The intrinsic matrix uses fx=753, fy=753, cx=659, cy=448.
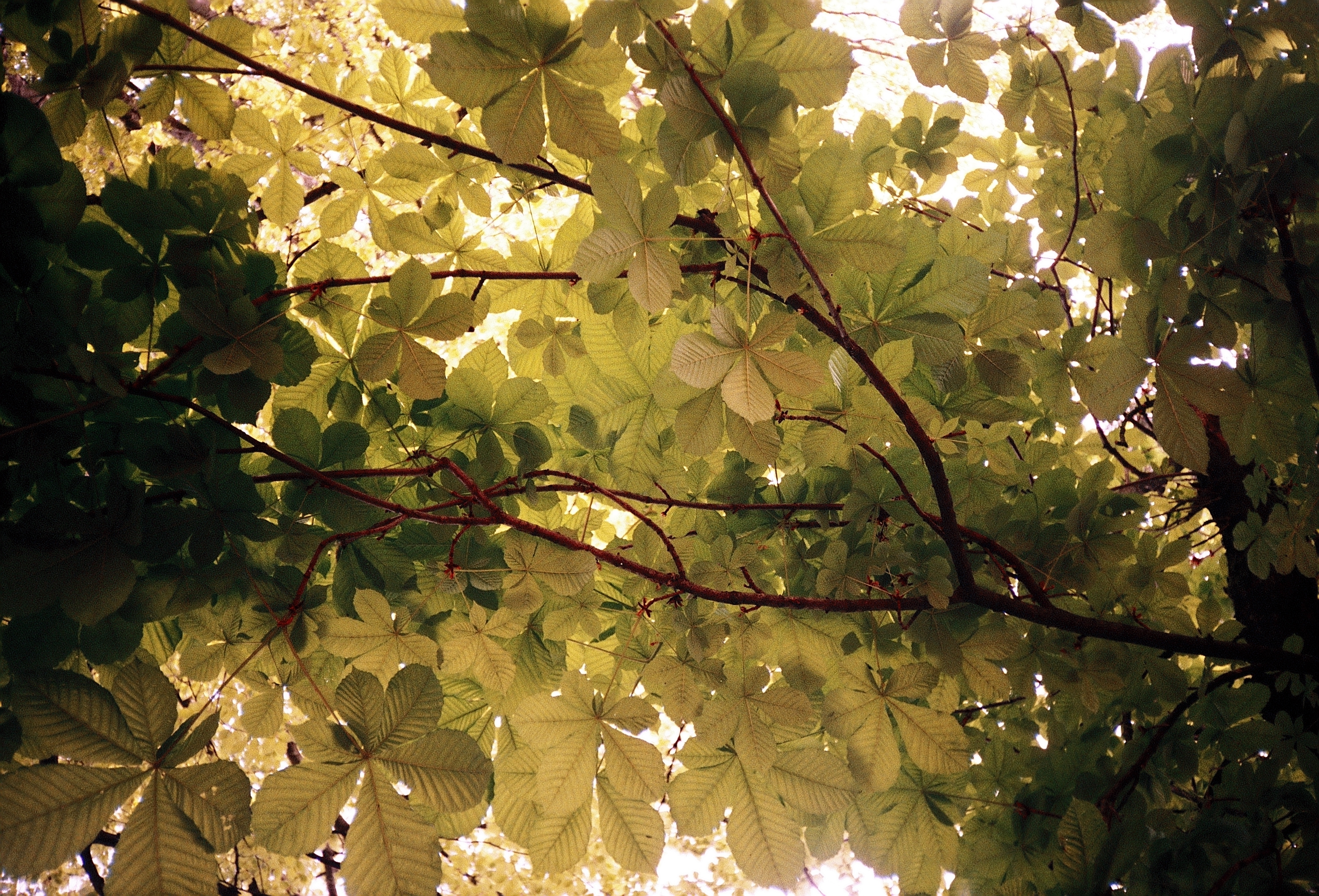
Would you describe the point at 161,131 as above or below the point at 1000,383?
above

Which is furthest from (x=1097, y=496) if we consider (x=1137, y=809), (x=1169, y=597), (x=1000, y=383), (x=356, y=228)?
(x=356, y=228)

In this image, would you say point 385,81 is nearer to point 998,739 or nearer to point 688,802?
point 688,802

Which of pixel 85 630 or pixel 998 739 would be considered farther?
pixel 998 739

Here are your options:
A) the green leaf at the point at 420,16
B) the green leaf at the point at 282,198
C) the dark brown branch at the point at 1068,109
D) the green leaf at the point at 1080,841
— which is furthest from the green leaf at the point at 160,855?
the dark brown branch at the point at 1068,109

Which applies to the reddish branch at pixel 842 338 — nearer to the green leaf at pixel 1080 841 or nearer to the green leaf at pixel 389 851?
the green leaf at pixel 1080 841

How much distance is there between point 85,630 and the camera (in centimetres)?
101

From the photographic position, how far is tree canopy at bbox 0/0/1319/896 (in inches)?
32.7

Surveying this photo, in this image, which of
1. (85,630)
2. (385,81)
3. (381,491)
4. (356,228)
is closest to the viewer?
(85,630)

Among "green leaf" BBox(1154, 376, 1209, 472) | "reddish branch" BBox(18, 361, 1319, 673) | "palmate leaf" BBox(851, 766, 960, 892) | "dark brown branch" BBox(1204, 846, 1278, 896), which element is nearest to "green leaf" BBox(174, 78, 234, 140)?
"reddish branch" BBox(18, 361, 1319, 673)

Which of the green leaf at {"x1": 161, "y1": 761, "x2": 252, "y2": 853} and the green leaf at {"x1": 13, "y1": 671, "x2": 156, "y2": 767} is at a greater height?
the green leaf at {"x1": 13, "y1": 671, "x2": 156, "y2": 767}

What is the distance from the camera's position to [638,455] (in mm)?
1345

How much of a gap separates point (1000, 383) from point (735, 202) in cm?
58

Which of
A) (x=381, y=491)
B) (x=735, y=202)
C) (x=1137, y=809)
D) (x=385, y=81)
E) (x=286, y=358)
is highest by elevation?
(x=385, y=81)

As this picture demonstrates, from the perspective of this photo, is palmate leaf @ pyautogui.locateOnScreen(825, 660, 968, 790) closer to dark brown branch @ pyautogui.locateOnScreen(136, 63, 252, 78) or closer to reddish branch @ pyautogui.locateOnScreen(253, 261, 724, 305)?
reddish branch @ pyautogui.locateOnScreen(253, 261, 724, 305)
